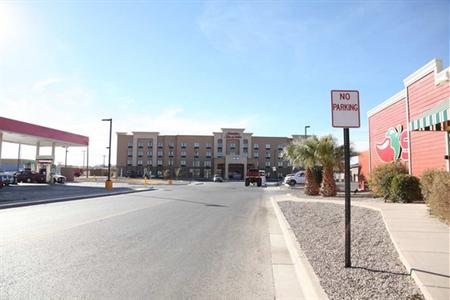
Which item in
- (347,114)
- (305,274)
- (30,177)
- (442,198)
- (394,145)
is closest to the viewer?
(305,274)

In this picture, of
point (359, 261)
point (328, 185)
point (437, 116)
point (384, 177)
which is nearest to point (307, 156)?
→ point (328, 185)

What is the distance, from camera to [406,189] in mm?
15594

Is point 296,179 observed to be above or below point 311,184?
above

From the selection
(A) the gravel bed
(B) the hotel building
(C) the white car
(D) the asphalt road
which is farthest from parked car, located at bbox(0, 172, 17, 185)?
(B) the hotel building

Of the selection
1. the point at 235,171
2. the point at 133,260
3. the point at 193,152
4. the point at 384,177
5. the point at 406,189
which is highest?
the point at 193,152

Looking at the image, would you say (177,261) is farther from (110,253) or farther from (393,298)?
(393,298)

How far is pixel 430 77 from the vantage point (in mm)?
17078

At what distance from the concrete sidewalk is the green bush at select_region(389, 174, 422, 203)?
4084 mm

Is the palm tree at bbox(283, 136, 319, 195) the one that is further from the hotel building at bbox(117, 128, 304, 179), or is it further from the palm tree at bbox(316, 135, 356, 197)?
the hotel building at bbox(117, 128, 304, 179)

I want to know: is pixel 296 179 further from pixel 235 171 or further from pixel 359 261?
pixel 235 171

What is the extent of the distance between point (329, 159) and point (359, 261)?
16.0 metres

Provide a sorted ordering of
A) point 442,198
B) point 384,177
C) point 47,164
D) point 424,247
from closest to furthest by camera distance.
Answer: point 424,247 < point 442,198 < point 384,177 < point 47,164

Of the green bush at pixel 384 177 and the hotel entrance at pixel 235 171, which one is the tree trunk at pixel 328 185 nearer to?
the green bush at pixel 384 177

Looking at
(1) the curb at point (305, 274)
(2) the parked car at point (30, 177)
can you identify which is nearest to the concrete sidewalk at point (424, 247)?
(1) the curb at point (305, 274)
